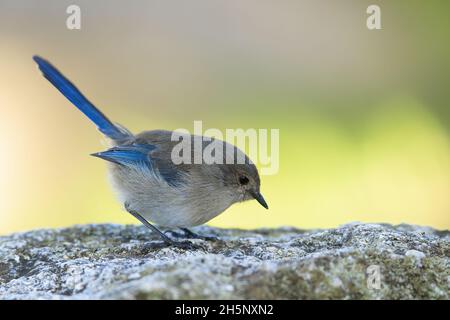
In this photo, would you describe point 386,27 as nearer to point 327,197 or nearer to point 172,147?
point 327,197

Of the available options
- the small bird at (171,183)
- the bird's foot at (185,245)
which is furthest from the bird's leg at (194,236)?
the bird's foot at (185,245)

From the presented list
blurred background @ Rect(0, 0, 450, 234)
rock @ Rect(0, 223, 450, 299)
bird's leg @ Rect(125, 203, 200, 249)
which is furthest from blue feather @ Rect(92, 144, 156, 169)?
blurred background @ Rect(0, 0, 450, 234)

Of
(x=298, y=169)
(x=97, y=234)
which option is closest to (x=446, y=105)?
(x=298, y=169)

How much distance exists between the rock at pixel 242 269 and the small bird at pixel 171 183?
29 centimetres

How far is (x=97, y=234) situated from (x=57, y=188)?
291 centimetres

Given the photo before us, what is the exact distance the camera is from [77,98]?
4570mm

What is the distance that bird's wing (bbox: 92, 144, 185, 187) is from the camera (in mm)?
4090

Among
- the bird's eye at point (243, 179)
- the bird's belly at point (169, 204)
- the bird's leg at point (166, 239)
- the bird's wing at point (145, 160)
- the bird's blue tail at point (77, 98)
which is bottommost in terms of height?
the bird's leg at point (166, 239)

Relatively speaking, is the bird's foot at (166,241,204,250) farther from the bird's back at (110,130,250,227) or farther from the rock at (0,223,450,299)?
the bird's back at (110,130,250,227)

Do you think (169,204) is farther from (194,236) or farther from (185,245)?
(185,245)

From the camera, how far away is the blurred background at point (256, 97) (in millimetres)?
6391

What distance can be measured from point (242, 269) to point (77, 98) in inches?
96.8

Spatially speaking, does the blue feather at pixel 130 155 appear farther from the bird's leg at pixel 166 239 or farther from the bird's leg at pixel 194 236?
the bird's leg at pixel 194 236

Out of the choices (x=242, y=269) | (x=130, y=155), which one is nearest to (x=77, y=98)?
(x=130, y=155)
